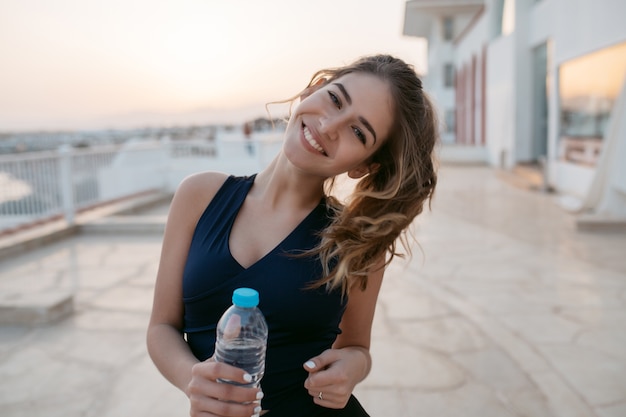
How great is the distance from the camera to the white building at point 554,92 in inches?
347

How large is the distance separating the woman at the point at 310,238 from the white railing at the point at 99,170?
20.3 ft

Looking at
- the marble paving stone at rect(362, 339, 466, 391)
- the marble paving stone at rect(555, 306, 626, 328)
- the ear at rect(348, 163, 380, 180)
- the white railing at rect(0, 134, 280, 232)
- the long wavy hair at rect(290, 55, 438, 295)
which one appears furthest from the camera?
the white railing at rect(0, 134, 280, 232)

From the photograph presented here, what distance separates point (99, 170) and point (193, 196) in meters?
8.69

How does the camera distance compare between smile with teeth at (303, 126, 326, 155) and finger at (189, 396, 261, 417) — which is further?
smile with teeth at (303, 126, 326, 155)

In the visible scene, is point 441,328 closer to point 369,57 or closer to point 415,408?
point 415,408

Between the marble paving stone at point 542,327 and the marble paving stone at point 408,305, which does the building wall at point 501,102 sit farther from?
the marble paving stone at point 542,327

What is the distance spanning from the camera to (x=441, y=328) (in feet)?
13.9

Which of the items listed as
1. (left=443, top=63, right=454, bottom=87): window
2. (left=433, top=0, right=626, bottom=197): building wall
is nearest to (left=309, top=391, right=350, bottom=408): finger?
(left=433, top=0, right=626, bottom=197): building wall

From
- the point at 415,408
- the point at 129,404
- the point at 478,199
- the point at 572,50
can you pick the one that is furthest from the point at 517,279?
the point at 572,50

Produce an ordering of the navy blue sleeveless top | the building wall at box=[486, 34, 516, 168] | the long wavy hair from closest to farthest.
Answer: the navy blue sleeveless top < the long wavy hair < the building wall at box=[486, 34, 516, 168]

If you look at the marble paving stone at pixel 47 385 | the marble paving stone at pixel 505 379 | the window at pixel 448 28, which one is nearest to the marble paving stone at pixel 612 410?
the marble paving stone at pixel 505 379

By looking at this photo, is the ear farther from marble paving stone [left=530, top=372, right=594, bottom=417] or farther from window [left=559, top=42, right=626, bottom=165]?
window [left=559, top=42, right=626, bottom=165]

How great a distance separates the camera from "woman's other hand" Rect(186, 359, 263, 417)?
118cm

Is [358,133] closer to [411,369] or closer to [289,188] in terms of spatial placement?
[289,188]
